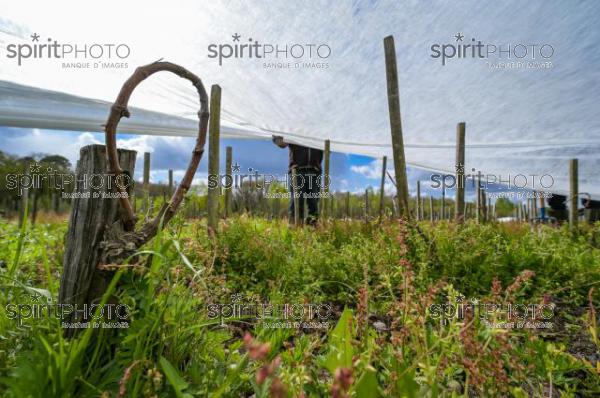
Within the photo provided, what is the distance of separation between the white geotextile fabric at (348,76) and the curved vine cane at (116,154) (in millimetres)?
4176

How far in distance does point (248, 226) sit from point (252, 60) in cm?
293

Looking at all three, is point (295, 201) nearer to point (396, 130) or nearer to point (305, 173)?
point (305, 173)

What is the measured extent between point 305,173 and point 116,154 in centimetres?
731

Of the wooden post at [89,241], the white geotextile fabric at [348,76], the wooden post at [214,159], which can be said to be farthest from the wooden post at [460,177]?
the wooden post at [89,241]

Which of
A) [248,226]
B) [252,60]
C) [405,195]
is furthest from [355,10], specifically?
[248,226]

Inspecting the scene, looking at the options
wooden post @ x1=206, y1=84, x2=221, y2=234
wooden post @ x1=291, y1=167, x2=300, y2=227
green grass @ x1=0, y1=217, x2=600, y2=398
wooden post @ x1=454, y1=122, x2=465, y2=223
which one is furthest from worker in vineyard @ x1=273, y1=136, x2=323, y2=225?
green grass @ x1=0, y1=217, x2=600, y2=398

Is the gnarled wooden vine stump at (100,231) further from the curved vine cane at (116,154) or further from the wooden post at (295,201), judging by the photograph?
the wooden post at (295,201)

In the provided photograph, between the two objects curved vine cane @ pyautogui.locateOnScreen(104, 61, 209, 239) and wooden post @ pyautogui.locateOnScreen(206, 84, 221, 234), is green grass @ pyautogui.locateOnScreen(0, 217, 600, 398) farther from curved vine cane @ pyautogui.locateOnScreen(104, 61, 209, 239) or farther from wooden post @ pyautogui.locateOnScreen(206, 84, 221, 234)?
wooden post @ pyautogui.locateOnScreen(206, 84, 221, 234)

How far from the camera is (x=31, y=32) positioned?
4582mm

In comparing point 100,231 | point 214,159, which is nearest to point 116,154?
point 100,231

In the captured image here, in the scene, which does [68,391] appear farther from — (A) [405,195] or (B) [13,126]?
(B) [13,126]

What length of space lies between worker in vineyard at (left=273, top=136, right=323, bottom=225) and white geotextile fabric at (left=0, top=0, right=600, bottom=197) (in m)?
1.22

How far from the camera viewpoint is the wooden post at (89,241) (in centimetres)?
131

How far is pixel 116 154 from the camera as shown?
1.24 m
